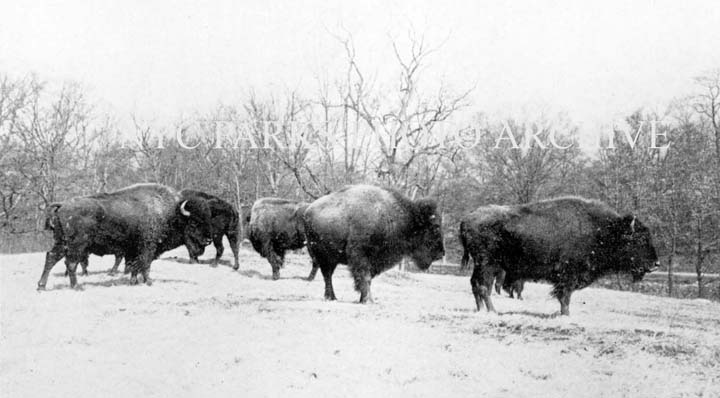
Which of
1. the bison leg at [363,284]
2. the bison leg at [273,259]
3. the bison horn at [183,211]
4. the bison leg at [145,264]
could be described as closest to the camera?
the bison leg at [363,284]

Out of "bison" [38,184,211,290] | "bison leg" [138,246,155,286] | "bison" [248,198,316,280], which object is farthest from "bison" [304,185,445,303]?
"bison" [248,198,316,280]

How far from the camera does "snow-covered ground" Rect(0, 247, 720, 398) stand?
21.0 feet

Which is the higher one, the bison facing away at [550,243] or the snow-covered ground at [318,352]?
the bison facing away at [550,243]

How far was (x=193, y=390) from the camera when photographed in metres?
6.67

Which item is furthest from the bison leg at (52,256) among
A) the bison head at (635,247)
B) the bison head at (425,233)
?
the bison head at (635,247)

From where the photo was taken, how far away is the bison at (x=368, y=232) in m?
11.1

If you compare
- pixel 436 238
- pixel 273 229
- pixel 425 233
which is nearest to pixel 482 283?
pixel 436 238

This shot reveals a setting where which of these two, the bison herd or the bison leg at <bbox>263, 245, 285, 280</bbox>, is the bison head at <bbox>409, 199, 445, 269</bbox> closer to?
the bison herd

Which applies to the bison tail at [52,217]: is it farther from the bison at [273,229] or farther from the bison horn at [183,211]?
the bison at [273,229]

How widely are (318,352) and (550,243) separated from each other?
5.57 m

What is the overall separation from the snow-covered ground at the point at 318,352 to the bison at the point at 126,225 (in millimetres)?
959

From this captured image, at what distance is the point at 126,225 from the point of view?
1281cm

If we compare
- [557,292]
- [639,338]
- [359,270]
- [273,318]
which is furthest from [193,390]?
→ [557,292]

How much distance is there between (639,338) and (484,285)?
10.4 ft
